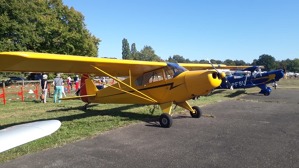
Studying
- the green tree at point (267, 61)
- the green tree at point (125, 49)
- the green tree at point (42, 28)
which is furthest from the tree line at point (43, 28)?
the green tree at point (267, 61)

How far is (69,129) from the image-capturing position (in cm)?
766

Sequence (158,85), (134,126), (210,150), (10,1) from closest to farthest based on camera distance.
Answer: (210,150) → (134,126) → (158,85) → (10,1)

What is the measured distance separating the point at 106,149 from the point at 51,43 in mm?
36048

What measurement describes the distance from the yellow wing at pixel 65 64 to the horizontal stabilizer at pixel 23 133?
115 inches

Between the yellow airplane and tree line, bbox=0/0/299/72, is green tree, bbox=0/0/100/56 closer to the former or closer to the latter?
tree line, bbox=0/0/299/72

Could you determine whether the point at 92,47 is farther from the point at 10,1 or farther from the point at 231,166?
the point at 231,166

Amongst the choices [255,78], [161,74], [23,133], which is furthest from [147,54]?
[23,133]

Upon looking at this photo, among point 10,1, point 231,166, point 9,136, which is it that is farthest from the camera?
point 10,1

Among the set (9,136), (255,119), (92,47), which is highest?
(92,47)

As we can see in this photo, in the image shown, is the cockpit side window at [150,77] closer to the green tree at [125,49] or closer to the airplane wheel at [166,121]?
the airplane wheel at [166,121]

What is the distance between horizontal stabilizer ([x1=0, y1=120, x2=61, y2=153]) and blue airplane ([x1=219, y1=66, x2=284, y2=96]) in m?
16.0

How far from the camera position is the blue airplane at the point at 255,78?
18.2 meters

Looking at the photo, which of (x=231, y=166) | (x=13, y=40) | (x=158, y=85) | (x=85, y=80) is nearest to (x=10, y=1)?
(x=13, y=40)

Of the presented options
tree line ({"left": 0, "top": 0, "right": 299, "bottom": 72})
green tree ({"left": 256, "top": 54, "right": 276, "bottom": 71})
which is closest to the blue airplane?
tree line ({"left": 0, "top": 0, "right": 299, "bottom": 72})
